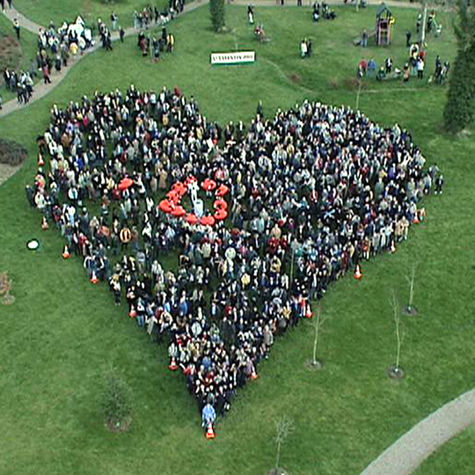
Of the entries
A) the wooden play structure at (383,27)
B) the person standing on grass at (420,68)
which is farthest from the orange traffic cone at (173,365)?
the wooden play structure at (383,27)

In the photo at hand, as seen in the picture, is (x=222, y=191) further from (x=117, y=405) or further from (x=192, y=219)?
(x=117, y=405)

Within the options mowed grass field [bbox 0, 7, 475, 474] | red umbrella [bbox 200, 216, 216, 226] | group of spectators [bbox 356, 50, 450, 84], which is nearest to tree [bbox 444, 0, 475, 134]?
mowed grass field [bbox 0, 7, 475, 474]

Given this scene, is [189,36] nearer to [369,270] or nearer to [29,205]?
[29,205]

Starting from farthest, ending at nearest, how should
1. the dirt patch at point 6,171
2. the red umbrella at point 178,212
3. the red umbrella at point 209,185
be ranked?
the dirt patch at point 6,171 → the red umbrella at point 209,185 → the red umbrella at point 178,212

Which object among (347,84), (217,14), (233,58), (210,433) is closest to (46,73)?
(233,58)

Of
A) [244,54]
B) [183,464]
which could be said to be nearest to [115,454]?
[183,464]

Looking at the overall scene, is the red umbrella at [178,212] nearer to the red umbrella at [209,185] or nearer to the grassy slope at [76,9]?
the red umbrella at [209,185]
